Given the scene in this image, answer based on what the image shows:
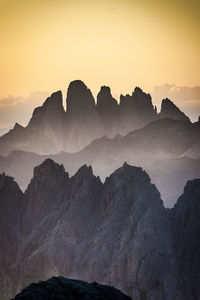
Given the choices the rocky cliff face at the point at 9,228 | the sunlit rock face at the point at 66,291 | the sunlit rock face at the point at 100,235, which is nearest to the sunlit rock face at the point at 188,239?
the sunlit rock face at the point at 100,235

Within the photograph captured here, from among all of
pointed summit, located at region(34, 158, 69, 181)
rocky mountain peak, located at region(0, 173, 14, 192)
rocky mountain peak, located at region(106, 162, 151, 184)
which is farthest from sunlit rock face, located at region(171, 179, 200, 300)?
rocky mountain peak, located at region(0, 173, 14, 192)

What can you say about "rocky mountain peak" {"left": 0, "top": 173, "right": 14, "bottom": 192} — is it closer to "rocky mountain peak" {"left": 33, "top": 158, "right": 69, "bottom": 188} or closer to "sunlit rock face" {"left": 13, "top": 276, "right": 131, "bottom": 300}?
"rocky mountain peak" {"left": 33, "top": 158, "right": 69, "bottom": 188}

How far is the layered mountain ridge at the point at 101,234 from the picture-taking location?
14600 centimetres

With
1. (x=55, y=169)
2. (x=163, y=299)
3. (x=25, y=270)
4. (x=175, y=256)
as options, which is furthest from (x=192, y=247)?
(x=55, y=169)

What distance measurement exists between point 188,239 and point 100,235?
784 inches

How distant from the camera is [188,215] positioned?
15925 centimetres

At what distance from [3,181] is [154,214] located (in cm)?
5112

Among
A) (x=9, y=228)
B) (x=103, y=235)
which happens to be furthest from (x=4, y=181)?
(x=103, y=235)

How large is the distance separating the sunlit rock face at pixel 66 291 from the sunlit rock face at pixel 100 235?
7791 cm

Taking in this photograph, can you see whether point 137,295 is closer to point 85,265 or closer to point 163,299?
point 163,299

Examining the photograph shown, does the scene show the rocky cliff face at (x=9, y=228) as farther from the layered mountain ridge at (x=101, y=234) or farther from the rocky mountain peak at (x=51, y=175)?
the rocky mountain peak at (x=51, y=175)

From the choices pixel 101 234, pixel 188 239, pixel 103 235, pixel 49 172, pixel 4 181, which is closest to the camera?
pixel 188 239

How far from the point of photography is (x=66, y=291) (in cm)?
6078

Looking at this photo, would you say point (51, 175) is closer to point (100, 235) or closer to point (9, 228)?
point (9, 228)
